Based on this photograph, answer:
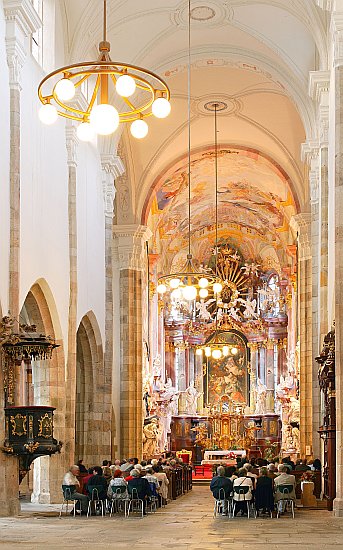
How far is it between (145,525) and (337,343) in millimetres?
3826

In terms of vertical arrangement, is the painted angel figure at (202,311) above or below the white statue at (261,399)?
above

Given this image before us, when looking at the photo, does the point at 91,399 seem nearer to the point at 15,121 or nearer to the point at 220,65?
the point at 15,121

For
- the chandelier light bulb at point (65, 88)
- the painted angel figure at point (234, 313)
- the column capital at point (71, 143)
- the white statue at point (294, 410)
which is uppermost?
the column capital at point (71, 143)

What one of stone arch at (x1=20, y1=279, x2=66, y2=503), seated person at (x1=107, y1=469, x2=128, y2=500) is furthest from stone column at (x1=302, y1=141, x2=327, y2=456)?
seated person at (x1=107, y1=469, x2=128, y2=500)

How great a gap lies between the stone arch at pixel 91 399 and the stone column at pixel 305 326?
18.6ft

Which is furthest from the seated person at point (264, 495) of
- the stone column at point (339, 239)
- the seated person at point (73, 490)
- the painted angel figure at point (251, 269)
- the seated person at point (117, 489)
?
the painted angel figure at point (251, 269)

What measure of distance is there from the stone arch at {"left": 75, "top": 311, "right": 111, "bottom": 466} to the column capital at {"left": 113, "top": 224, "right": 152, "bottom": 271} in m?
6.33

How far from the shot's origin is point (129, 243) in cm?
2789

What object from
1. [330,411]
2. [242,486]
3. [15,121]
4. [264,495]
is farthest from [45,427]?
[330,411]

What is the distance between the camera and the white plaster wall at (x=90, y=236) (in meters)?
19.8

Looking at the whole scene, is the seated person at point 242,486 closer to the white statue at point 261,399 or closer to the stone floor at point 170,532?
the stone floor at point 170,532

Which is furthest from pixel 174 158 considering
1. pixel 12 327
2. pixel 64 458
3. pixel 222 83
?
pixel 12 327

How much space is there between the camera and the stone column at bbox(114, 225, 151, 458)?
26438 millimetres

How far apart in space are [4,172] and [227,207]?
22.5 meters
